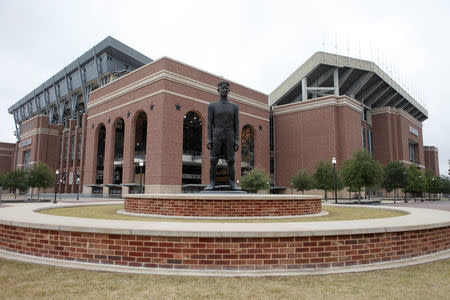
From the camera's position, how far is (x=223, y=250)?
15.2 feet

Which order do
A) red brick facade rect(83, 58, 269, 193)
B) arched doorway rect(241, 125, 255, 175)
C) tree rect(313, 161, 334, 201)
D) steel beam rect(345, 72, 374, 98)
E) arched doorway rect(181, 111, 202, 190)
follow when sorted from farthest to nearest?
steel beam rect(345, 72, 374, 98), arched doorway rect(241, 125, 255, 175), arched doorway rect(181, 111, 202, 190), tree rect(313, 161, 334, 201), red brick facade rect(83, 58, 269, 193)

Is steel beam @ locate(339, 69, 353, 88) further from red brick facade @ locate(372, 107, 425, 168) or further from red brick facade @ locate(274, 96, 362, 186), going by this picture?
red brick facade @ locate(372, 107, 425, 168)

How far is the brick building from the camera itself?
37.1m

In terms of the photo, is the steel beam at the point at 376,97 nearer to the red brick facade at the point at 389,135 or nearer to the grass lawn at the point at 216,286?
the red brick facade at the point at 389,135

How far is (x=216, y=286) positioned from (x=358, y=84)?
57.9 m

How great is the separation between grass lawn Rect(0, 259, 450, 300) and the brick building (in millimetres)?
27479

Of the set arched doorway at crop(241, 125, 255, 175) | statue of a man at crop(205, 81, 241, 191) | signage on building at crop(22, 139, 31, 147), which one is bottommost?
statue of a man at crop(205, 81, 241, 191)

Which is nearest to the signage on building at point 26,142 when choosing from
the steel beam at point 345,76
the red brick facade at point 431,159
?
the steel beam at point 345,76

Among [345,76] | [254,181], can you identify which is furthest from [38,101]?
[345,76]

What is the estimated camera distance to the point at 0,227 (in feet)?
20.0

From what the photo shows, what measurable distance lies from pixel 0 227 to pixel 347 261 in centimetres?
640

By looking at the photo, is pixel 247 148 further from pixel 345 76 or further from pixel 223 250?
pixel 223 250

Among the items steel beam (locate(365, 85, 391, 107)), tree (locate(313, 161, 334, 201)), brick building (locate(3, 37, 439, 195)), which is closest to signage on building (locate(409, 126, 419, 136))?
brick building (locate(3, 37, 439, 195))

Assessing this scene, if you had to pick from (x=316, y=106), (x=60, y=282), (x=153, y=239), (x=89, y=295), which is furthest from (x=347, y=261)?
(x=316, y=106)
